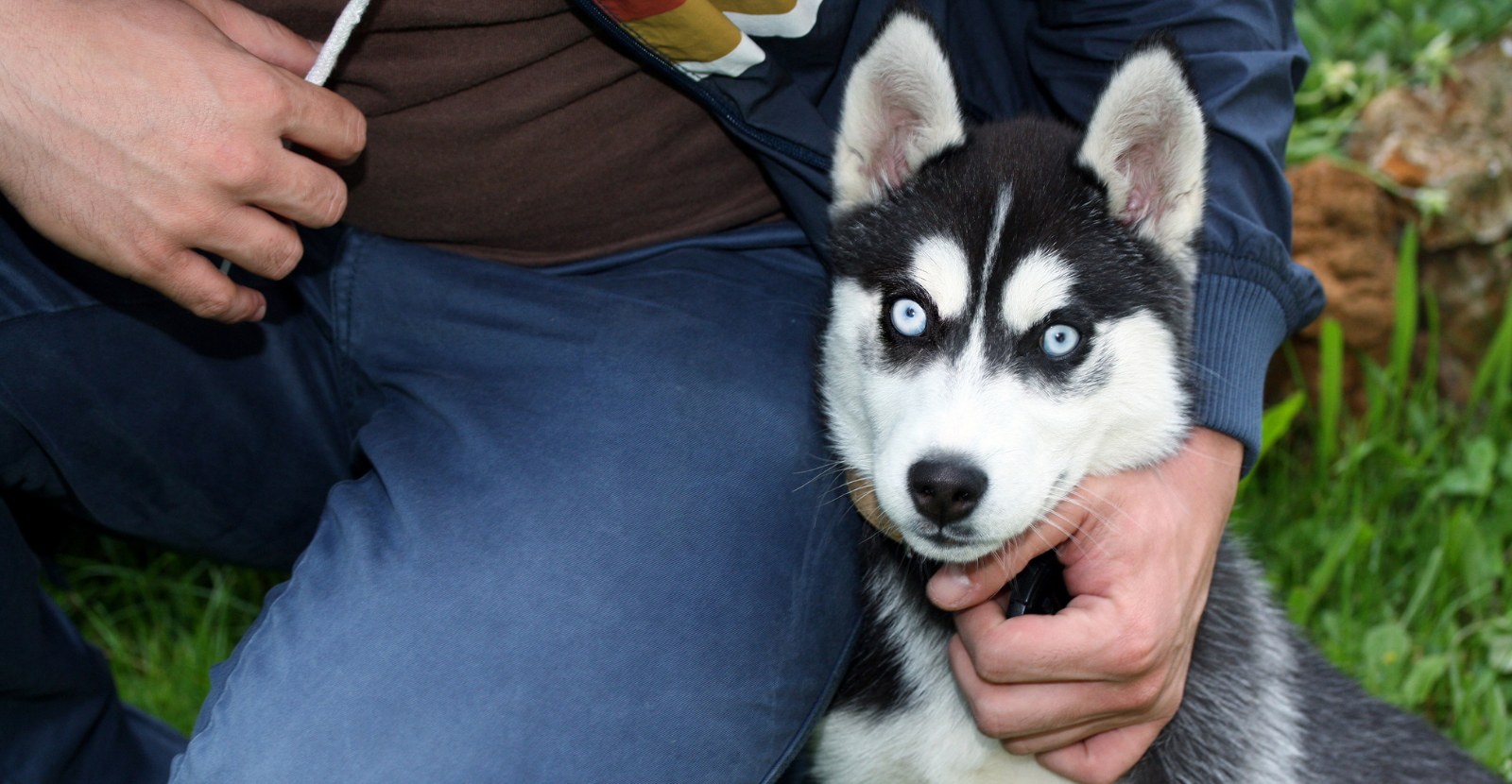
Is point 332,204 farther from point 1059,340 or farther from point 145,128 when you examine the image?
point 1059,340

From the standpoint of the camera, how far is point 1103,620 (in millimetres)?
1946

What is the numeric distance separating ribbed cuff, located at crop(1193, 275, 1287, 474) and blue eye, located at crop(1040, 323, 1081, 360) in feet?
1.08

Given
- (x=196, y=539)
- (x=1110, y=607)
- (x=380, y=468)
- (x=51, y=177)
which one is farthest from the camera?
(x=196, y=539)

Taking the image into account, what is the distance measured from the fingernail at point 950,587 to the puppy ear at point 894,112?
0.75 metres

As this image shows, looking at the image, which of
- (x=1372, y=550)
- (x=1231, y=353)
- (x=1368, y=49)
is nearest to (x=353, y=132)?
(x=1231, y=353)

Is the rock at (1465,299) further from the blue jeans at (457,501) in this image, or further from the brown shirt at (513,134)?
the brown shirt at (513,134)

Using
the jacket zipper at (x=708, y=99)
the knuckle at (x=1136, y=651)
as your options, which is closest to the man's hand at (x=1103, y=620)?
the knuckle at (x=1136, y=651)

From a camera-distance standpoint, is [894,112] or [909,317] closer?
[909,317]

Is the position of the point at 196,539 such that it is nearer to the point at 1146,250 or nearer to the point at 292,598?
the point at 292,598

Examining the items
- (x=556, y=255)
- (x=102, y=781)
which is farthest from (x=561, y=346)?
(x=102, y=781)

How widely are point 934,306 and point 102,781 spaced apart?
82.0 inches

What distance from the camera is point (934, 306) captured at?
6.67 ft

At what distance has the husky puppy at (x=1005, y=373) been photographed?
6.25ft

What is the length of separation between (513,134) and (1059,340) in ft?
3.53
